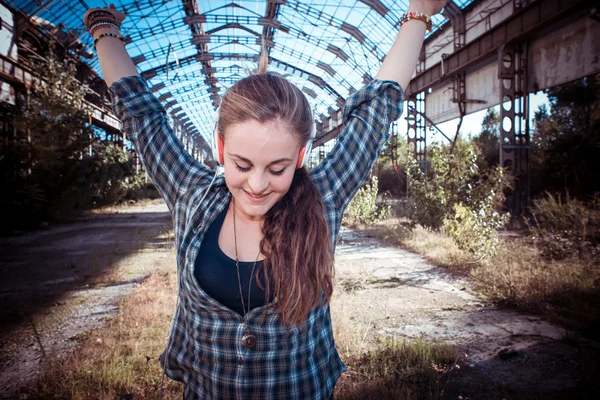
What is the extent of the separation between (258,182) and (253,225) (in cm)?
26

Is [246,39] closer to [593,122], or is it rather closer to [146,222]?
[146,222]

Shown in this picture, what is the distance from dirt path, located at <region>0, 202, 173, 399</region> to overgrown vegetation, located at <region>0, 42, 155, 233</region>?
1.62 m

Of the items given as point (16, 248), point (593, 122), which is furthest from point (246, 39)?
point (593, 122)

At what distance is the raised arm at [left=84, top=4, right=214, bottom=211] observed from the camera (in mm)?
1366

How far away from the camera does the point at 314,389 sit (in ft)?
4.19

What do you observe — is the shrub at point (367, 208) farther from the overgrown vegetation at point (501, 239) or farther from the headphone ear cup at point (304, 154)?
the headphone ear cup at point (304, 154)

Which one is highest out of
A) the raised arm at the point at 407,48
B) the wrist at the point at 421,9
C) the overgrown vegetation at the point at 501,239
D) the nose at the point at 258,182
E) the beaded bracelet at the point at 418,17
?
the wrist at the point at 421,9

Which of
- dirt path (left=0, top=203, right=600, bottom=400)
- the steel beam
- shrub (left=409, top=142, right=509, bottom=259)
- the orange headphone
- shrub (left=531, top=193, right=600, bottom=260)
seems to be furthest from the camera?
the steel beam

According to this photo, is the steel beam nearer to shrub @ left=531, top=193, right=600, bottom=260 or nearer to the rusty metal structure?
the rusty metal structure

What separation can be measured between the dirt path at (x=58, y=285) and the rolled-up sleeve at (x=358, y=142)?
279cm

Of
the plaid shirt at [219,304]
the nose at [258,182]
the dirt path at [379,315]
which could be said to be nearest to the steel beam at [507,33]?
the dirt path at [379,315]

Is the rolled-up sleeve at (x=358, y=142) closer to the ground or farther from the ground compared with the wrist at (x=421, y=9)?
closer to the ground

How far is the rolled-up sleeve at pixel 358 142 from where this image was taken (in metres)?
1.48

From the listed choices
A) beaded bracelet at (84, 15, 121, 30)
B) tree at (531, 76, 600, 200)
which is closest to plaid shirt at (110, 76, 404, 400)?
beaded bracelet at (84, 15, 121, 30)
